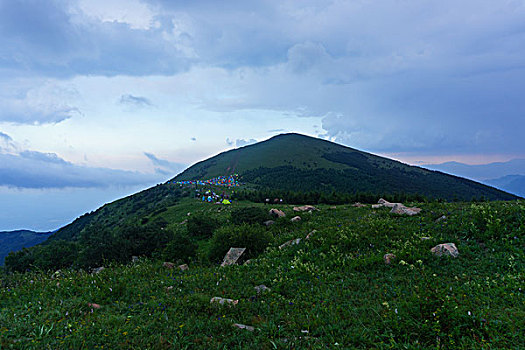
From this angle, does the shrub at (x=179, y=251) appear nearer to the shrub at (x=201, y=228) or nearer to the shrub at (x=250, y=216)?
the shrub at (x=201, y=228)

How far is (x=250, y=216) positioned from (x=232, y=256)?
1164cm

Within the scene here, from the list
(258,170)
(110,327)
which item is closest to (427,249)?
(110,327)

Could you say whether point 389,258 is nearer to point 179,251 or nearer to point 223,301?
point 223,301

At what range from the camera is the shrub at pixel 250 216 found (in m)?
24.0

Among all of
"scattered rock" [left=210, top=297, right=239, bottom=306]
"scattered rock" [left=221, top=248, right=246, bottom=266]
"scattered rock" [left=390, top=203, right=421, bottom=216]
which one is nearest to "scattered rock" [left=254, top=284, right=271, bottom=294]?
"scattered rock" [left=210, top=297, right=239, bottom=306]

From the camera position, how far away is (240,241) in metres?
14.5

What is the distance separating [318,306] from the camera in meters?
7.07

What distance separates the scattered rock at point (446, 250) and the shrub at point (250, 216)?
1560 centimetres

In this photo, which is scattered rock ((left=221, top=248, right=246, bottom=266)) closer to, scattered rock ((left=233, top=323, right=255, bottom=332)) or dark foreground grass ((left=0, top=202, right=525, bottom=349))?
dark foreground grass ((left=0, top=202, right=525, bottom=349))

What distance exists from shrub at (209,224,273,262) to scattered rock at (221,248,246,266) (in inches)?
22.0

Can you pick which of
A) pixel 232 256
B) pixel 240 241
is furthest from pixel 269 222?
pixel 232 256

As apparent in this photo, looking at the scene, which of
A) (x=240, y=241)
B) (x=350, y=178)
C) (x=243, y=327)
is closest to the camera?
(x=243, y=327)

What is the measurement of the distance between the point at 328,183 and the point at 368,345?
143704 millimetres

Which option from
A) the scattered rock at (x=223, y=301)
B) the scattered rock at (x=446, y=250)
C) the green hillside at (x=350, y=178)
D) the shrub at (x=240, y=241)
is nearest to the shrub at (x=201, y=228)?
the shrub at (x=240, y=241)
